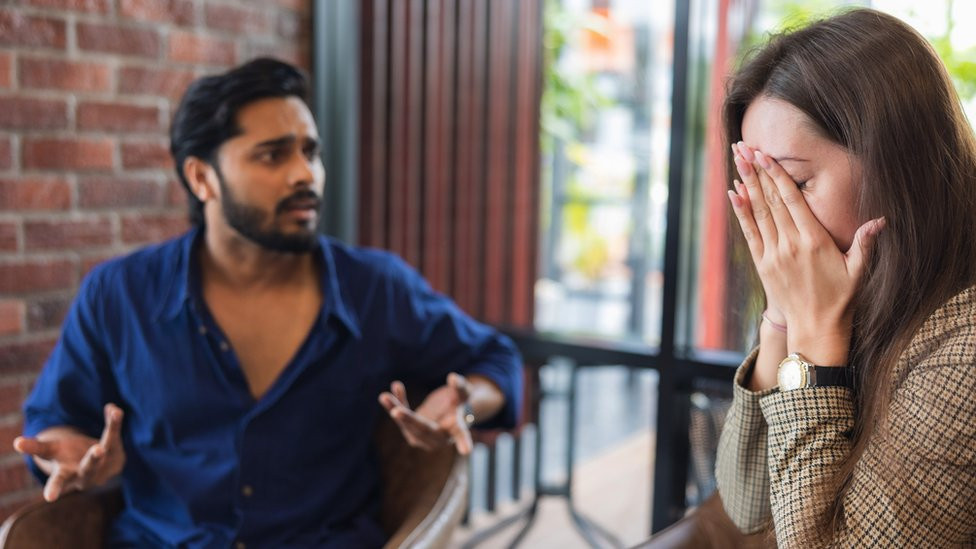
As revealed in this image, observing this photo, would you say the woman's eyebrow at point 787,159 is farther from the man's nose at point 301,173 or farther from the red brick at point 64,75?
the red brick at point 64,75

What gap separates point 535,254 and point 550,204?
198cm

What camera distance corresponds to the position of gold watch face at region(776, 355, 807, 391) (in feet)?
3.76

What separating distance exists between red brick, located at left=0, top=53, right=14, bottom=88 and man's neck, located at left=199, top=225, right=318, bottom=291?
51cm

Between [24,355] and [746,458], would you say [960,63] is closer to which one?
[746,458]

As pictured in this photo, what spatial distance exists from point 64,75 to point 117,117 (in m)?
0.15

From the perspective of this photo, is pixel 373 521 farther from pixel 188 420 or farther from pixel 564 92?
pixel 564 92

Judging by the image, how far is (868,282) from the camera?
115cm

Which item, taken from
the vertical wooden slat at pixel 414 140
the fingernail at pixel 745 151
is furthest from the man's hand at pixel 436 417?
the vertical wooden slat at pixel 414 140

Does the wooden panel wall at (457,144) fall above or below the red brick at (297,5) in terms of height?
below

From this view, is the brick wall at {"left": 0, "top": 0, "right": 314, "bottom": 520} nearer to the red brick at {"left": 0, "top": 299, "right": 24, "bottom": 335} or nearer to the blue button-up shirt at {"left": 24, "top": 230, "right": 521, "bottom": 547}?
the red brick at {"left": 0, "top": 299, "right": 24, "bottom": 335}

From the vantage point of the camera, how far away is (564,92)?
4211 mm

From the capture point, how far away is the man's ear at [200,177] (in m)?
1.72

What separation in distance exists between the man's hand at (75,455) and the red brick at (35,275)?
0.45 metres

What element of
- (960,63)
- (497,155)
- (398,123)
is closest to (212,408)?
(398,123)
